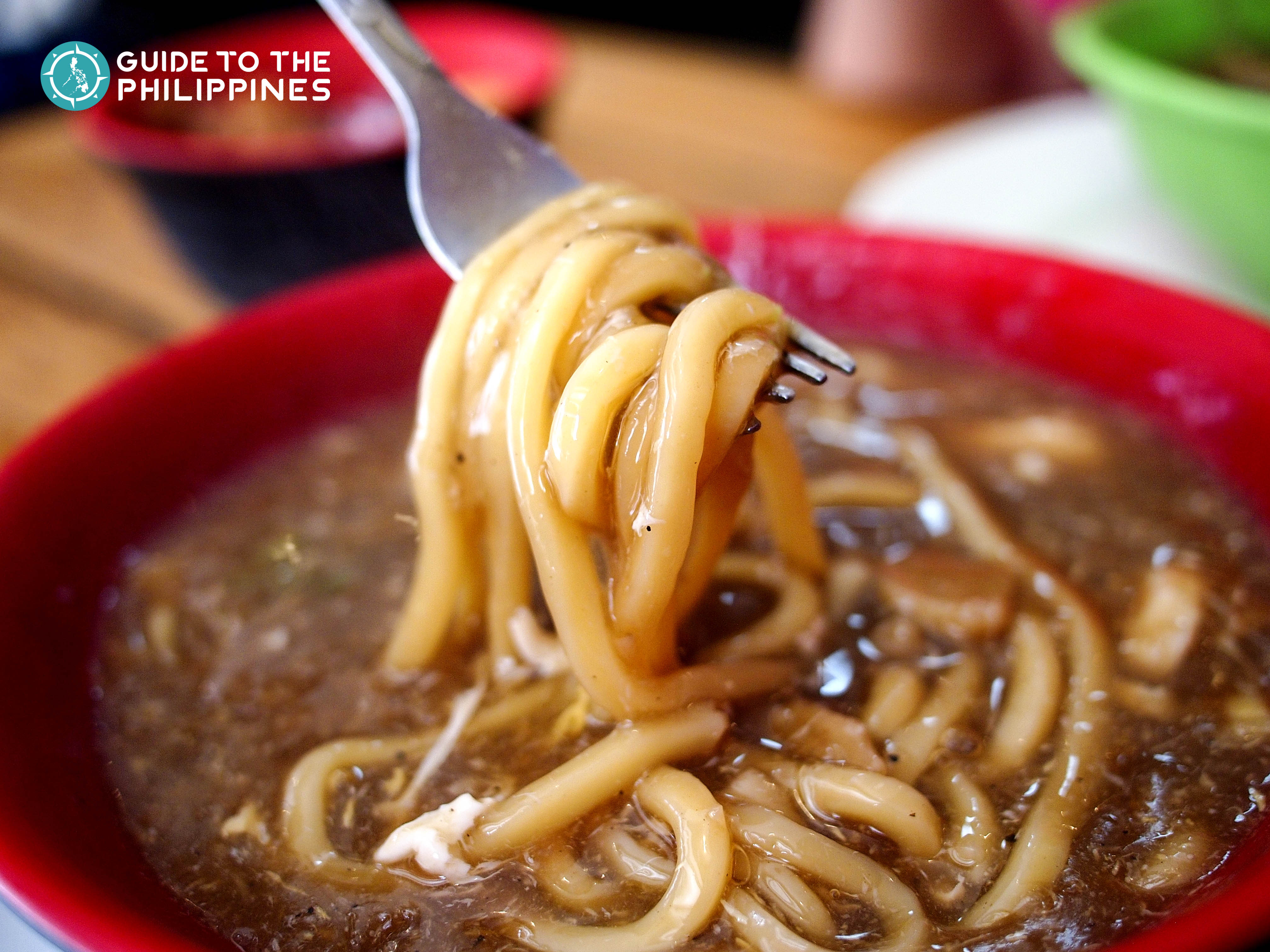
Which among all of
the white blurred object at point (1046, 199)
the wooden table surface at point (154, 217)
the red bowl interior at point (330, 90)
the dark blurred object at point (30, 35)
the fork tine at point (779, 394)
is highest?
the fork tine at point (779, 394)

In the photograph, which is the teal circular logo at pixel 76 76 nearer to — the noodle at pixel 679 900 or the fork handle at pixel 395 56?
the fork handle at pixel 395 56

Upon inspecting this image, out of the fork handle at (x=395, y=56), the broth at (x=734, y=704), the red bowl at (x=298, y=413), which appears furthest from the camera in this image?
the fork handle at (x=395, y=56)

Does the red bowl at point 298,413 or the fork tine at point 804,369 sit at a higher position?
the fork tine at point 804,369

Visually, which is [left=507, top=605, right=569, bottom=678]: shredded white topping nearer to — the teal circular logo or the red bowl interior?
the red bowl interior

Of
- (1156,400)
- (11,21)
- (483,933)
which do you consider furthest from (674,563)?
(11,21)

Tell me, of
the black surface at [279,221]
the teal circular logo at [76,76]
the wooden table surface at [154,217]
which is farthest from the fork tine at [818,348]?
the teal circular logo at [76,76]

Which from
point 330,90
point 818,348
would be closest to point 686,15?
point 330,90

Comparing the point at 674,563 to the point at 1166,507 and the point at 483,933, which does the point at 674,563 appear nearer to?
the point at 483,933
